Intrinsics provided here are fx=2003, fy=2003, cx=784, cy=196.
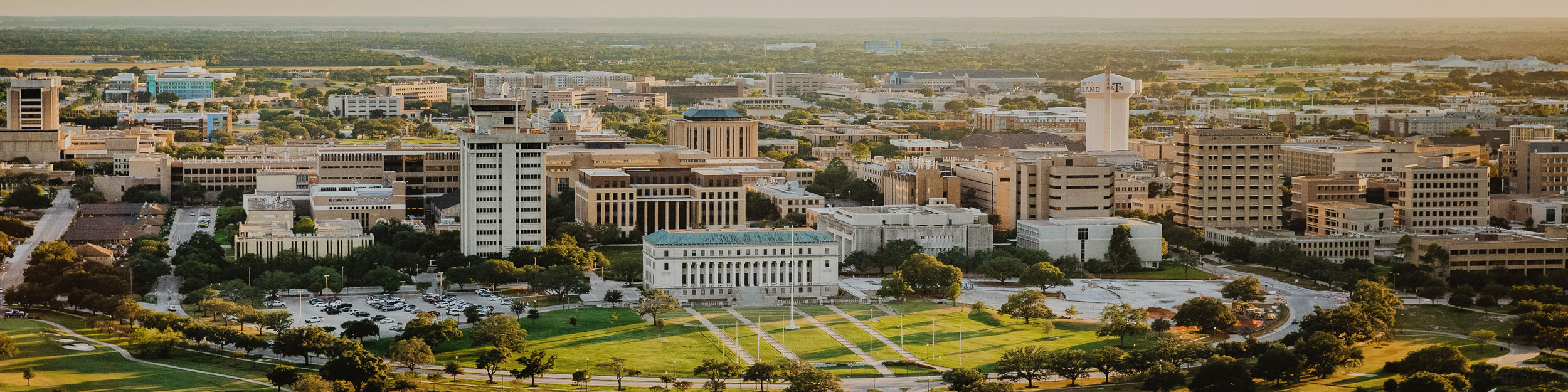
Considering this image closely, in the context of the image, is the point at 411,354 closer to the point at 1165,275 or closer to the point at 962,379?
the point at 962,379

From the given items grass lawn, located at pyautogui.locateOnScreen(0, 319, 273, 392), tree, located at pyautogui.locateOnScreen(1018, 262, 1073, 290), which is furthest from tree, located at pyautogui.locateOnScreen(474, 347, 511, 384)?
tree, located at pyautogui.locateOnScreen(1018, 262, 1073, 290)

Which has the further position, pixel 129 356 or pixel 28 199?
pixel 28 199

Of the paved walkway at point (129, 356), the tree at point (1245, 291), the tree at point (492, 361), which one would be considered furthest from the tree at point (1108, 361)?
the paved walkway at point (129, 356)

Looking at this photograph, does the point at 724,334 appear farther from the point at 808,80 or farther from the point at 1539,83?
the point at 808,80

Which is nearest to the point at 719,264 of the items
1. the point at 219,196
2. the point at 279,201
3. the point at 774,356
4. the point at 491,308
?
the point at 491,308

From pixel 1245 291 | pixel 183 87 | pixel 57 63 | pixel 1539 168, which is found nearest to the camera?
pixel 1245 291

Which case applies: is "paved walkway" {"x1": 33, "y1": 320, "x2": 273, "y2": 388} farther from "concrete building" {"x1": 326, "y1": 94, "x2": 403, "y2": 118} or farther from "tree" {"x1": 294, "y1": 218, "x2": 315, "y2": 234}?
"concrete building" {"x1": 326, "y1": 94, "x2": 403, "y2": 118}

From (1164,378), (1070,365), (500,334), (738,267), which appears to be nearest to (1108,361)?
(1070,365)
